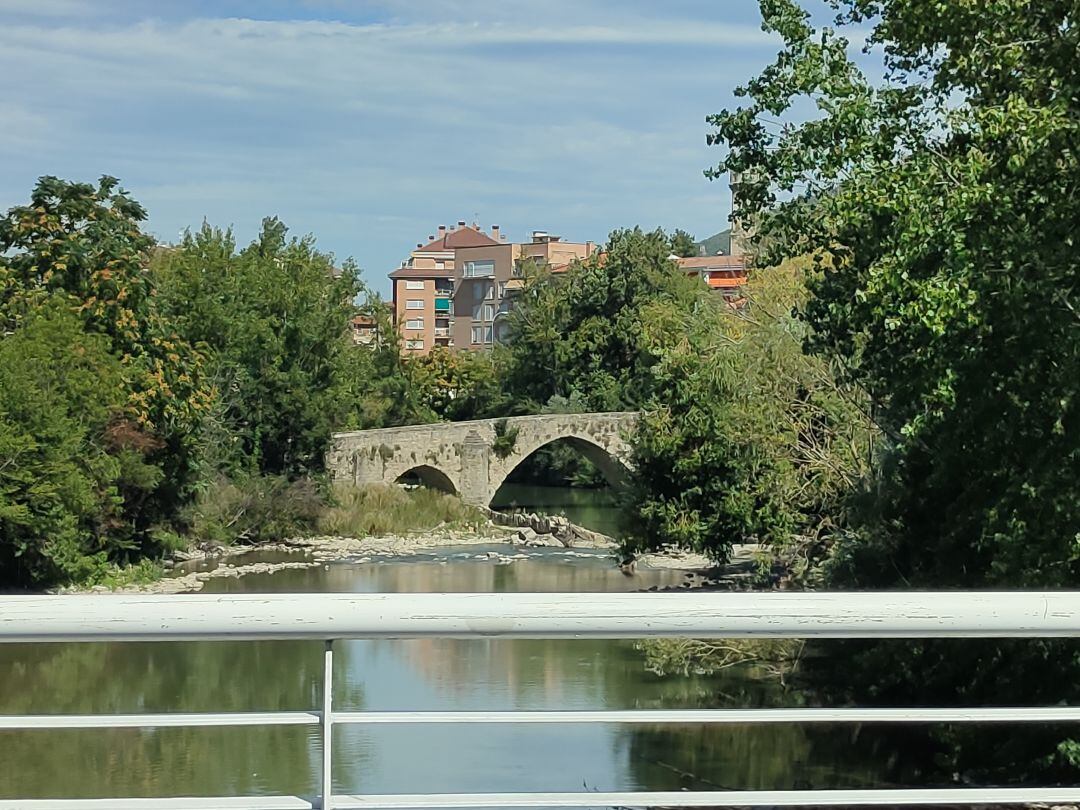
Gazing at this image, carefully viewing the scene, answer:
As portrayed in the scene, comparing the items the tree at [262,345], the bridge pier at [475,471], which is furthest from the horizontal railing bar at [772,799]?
the bridge pier at [475,471]

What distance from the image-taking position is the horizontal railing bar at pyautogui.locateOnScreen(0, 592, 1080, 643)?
1.64 metres

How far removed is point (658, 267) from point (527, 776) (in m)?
38.0

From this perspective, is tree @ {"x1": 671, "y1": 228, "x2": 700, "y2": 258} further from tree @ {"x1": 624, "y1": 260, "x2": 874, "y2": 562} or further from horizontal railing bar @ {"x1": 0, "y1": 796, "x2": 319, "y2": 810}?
horizontal railing bar @ {"x1": 0, "y1": 796, "x2": 319, "y2": 810}

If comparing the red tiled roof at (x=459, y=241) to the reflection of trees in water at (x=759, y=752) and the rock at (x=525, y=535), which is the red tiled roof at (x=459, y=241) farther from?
the reflection of trees in water at (x=759, y=752)

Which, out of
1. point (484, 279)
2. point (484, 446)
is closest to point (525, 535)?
point (484, 446)

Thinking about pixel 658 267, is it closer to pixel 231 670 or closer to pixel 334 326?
pixel 334 326

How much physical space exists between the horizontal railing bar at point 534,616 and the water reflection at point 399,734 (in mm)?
5908

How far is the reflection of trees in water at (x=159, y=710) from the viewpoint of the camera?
12000mm

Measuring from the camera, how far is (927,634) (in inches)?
66.7

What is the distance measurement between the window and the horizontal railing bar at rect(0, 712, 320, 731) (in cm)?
7719

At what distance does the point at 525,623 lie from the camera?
167 cm

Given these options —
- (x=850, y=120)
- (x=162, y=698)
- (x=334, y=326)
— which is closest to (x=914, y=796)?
(x=850, y=120)

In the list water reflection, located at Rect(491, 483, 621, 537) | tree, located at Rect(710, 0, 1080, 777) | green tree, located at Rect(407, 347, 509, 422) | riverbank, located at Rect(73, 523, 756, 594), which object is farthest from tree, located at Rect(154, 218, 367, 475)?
tree, located at Rect(710, 0, 1080, 777)

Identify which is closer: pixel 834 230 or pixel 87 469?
pixel 834 230
